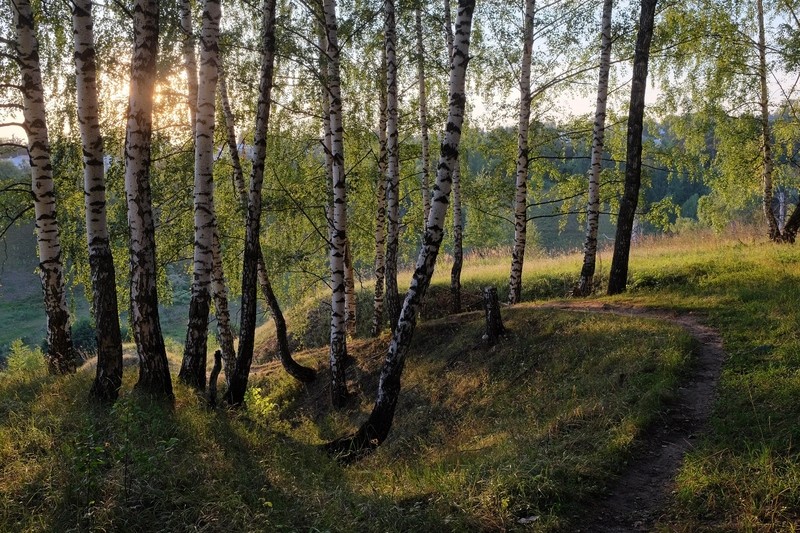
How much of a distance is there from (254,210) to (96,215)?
2437mm

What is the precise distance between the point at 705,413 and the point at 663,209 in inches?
401

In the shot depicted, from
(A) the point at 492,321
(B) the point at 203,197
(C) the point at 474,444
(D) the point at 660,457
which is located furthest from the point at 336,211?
(D) the point at 660,457

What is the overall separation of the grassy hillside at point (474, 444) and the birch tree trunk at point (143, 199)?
58cm

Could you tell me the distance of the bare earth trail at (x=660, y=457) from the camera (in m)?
4.46

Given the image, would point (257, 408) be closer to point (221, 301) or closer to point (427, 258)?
point (221, 301)

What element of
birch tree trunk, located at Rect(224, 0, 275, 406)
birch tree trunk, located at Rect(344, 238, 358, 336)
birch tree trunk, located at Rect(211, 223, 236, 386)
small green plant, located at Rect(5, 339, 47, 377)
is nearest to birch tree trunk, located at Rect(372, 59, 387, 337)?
birch tree trunk, located at Rect(344, 238, 358, 336)

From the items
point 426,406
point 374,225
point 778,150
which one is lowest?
point 426,406

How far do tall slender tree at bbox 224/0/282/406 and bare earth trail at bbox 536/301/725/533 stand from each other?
6494 millimetres

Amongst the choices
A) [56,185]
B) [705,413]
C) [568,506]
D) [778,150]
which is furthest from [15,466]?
[778,150]

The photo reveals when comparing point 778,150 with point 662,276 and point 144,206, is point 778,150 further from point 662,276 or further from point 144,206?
point 144,206

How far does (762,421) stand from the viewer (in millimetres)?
5375

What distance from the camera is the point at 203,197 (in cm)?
825

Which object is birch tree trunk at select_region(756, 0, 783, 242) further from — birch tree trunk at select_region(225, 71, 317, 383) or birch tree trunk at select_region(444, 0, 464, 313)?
birch tree trunk at select_region(225, 71, 317, 383)

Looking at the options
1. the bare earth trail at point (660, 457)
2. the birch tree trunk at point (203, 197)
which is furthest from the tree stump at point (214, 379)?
the bare earth trail at point (660, 457)
